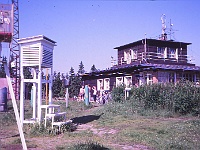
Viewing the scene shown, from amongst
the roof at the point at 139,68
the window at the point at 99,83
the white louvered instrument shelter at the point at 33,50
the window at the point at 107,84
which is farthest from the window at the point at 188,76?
the white louvered instrument shelter at the point at 33,50

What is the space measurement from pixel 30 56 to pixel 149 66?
18.5 metres

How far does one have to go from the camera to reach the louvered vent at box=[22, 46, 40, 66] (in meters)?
10.6

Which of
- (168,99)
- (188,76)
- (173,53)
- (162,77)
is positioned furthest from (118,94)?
(173,53)

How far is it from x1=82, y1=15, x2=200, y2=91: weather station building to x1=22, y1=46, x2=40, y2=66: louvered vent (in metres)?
17.7

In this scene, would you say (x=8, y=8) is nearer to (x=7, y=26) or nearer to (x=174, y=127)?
(x=7, y=26)

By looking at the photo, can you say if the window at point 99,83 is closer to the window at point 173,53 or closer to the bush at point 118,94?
the window at point 173,53

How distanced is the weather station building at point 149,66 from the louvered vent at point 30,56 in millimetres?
17737

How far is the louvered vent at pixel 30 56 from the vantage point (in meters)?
10.6

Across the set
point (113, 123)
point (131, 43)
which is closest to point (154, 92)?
point (113, 123)

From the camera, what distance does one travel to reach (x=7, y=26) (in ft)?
19.8

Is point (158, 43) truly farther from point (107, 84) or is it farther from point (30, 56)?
point (30, 56)

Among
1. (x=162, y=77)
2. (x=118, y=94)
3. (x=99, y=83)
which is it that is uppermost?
(x=162, y=77)

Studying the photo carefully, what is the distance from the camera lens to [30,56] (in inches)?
420

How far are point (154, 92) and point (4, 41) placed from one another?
42.4ft
